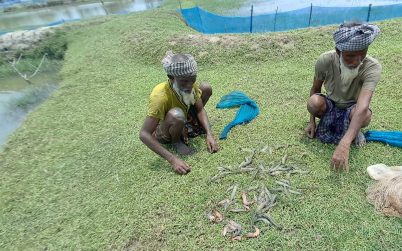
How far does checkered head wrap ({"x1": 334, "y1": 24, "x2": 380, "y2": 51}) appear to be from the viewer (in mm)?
2766

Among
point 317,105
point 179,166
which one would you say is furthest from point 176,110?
point 317,105

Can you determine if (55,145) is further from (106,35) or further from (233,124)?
(106,35)

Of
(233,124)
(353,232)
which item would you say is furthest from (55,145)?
(353,232)

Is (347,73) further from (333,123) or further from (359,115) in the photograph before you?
(333,123)

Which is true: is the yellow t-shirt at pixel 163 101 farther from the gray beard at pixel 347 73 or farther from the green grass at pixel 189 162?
the gray beard at pixel 347 73

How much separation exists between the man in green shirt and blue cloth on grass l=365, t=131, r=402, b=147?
167 millimetres

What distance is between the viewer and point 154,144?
10.9 feet

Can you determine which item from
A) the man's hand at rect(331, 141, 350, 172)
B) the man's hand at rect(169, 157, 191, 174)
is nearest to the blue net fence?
the man's hand at rect(169, 157, 191, 174)

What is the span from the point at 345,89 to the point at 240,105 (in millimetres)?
1798

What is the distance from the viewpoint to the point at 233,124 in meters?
4.20

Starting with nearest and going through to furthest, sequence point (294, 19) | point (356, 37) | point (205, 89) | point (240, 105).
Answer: point (356, 37) → point (205, 89) → point (240, 105) → point (294, 19)

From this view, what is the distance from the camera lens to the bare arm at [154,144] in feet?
10.8

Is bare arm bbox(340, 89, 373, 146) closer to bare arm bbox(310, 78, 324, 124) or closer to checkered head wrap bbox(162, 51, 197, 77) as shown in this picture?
bare arm bbox(310, 78, 324, 124)

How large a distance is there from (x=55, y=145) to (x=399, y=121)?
4497 mm
